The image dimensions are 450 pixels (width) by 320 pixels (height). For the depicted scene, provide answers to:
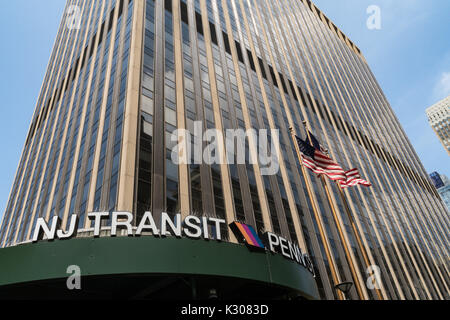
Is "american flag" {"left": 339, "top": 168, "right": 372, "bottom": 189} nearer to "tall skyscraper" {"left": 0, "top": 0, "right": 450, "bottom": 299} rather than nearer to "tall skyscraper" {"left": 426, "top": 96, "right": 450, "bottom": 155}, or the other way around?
"tall skyscraper" {"left": 0, "top": 0, "right": 450, "bottom": 299}

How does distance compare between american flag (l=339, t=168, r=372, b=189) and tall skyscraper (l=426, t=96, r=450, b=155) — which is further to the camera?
tall skyscraper (l=426, t=96, r=450, b=155)

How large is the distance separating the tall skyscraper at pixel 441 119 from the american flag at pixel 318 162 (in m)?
151

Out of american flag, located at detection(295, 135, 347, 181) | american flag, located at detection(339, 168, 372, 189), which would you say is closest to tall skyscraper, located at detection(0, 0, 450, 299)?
american flag, located at detection(295, 135, 347, 181)

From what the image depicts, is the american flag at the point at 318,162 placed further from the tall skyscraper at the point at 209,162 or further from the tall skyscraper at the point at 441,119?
the tall skyscraper at the point at 441,119

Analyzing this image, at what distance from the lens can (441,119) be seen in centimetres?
15162

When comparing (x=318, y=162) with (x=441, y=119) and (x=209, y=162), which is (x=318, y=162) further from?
(x=441, y=119)

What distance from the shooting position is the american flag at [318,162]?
61.5 feet

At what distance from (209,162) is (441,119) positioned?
155 metres

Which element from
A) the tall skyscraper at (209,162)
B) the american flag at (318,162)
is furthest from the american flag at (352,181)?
the tall skyscraper at (209,162)

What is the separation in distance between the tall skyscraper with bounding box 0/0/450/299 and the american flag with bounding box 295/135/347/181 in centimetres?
94

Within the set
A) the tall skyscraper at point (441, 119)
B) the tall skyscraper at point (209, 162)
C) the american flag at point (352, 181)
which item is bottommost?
the american flag at point (352, 181)

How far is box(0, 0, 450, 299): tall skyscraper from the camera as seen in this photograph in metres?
17.2

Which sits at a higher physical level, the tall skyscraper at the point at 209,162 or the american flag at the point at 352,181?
the tall skyscraper at the point at 209,162

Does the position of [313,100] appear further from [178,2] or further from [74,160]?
[74,160]
